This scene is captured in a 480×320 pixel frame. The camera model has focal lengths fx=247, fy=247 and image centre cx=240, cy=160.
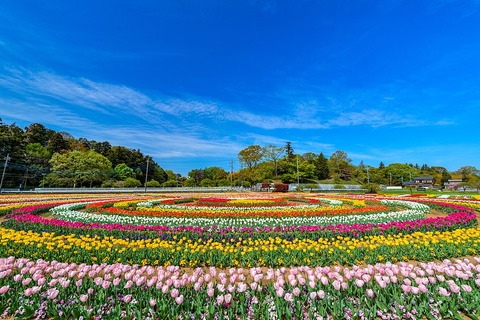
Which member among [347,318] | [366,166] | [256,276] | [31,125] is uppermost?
[31,125]

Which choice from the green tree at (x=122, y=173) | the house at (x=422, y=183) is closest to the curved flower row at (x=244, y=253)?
the green tree at (x=122, y=173)

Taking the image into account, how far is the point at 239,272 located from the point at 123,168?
63014 mm

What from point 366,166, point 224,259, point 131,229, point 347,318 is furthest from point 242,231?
point 366,166

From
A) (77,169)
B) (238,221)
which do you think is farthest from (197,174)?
(238,221)

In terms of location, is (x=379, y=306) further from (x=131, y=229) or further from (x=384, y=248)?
(x=131, y=229)

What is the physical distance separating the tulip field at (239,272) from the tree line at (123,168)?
34.1 metres

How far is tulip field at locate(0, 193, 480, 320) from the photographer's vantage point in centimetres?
314

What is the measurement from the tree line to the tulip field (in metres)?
34.1

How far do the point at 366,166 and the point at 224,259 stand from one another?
9936 cm

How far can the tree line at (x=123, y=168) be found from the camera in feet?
148

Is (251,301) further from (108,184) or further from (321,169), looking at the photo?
(321,169)

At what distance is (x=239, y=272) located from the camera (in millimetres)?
3699

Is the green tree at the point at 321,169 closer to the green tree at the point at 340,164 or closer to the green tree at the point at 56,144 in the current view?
the green tree at the point at 340,164

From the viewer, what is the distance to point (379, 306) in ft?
10.2
